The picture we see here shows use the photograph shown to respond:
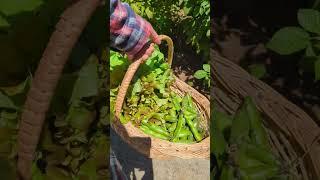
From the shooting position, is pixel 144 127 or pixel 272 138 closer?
pixel 272 138

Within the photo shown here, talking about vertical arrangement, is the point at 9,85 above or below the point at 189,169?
above

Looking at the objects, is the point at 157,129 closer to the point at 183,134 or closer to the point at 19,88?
the point at 183,134

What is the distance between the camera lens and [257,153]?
1012 mm

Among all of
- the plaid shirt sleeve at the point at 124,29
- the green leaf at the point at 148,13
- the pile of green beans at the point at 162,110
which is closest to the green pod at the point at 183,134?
the pile of green beans at the point at 162,110

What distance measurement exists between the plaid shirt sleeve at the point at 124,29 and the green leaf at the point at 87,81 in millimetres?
1010

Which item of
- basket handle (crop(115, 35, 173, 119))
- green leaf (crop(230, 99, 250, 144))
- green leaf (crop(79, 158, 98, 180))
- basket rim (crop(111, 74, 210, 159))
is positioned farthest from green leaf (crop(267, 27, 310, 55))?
basket rim (crop(111, 74, 210, 159))

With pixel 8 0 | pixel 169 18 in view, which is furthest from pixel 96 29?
pixel 169 18

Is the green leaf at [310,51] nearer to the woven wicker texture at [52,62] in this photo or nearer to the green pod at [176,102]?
the woven wicker texture at [52,62]

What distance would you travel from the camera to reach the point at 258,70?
1.03 meters

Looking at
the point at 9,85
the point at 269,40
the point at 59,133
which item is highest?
the point at 269,40

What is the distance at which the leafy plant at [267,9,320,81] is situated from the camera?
38.9 inches

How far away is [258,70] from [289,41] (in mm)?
86

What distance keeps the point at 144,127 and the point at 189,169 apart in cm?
52

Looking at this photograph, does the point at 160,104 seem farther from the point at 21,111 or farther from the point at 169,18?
the point at 21,111
